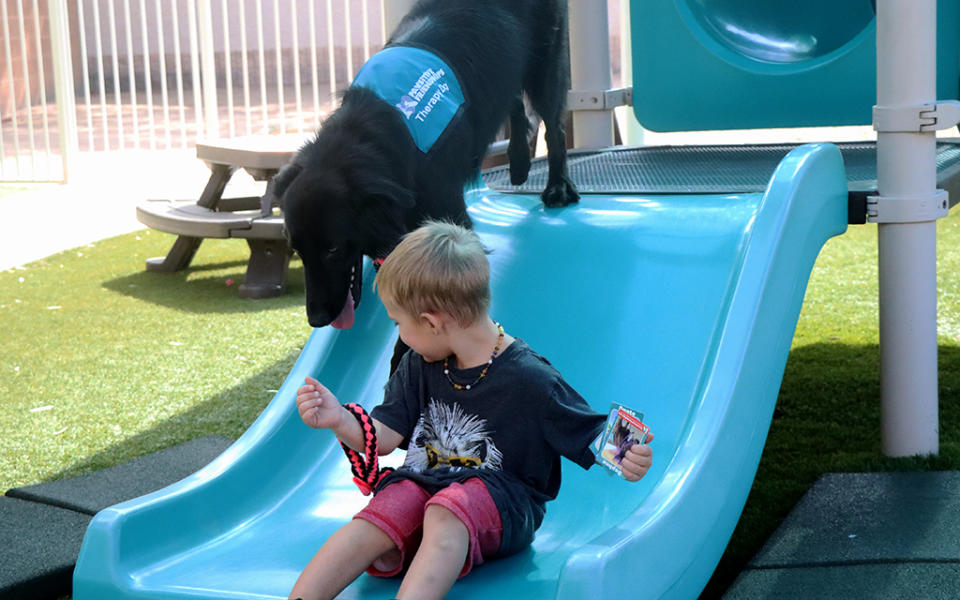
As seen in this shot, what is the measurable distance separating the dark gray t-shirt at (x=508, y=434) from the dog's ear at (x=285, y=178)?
2.35ft

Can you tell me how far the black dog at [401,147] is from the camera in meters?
2.34

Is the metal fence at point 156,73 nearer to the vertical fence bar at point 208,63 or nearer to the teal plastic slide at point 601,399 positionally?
the vertical fence bar at point 208,63

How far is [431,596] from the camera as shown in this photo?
1.67 meters

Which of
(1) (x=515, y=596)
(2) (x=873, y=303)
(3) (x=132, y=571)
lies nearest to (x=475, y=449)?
(1) (x=515, y=596)

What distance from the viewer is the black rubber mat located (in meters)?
2.97

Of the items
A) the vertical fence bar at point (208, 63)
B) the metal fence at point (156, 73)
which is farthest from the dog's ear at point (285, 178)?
the vertical fence bar at point (208, 63)

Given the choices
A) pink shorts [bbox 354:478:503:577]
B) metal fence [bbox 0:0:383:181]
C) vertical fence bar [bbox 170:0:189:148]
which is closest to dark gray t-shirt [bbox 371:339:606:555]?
pink shorts [bbox 354:478:503:577]

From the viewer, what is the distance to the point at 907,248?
2.76 meters

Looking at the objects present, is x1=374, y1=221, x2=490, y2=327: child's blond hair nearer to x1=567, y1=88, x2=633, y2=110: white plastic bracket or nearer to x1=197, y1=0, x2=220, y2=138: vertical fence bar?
x1=567, y1=88, x2=633, y2=110: white plastic bracket

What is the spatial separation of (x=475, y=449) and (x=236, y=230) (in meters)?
3.45

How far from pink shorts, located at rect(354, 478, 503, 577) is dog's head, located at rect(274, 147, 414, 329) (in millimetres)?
668

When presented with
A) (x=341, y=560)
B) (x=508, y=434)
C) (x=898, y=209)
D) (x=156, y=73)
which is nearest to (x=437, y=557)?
(x=341, y=560)

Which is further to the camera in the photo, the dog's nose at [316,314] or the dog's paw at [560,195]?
the dog's paw at [560,195]

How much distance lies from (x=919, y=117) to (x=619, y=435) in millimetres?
1505
